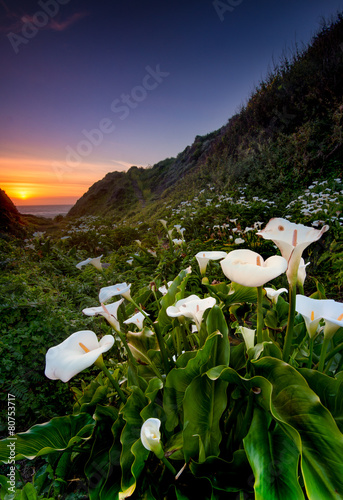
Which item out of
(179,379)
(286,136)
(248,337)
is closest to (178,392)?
(179,379)

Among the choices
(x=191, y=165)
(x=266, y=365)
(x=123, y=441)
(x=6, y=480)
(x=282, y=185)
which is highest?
(x=191, y=165)

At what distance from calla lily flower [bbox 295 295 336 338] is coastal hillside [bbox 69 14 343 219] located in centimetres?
565

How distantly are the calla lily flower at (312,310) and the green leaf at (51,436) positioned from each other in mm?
873

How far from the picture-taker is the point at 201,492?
90 cm

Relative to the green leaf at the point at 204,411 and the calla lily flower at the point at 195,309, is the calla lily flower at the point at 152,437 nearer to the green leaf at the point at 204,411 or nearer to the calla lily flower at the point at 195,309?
the green leaf at the point at 204,411

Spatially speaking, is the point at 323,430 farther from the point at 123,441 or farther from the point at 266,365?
the point at 123,441

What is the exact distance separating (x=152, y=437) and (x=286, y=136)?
28.7 ft

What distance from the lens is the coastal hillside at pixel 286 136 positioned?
688cm

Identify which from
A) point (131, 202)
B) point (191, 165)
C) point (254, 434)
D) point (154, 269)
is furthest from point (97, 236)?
point (191, 165)

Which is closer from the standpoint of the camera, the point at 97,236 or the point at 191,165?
the point at 97,236

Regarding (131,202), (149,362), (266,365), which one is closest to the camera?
(266,365)

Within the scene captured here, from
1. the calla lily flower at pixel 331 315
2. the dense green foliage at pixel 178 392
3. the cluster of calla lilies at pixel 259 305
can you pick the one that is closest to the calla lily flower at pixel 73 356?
the cluster of calla lilies at pixel 259 305

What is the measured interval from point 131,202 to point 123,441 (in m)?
12.2

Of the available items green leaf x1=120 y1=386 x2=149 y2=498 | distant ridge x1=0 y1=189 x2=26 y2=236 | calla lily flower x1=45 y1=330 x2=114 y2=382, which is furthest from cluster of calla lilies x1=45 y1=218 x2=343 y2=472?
distant ridge x1=0 y1=189 x2=26 y2=236
